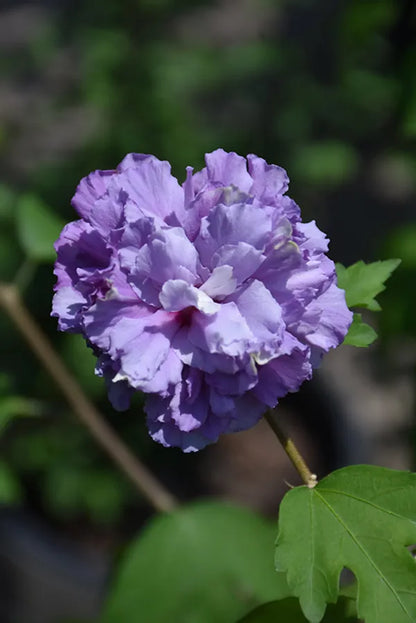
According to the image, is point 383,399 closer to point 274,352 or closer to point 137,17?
point 137,17

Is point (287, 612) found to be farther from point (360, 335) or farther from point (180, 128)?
point (180, 128)

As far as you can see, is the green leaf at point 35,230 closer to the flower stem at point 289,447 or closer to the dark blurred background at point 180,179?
the dark blurred background at point 180,179

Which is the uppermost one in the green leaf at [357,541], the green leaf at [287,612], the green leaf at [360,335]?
the green leaf at [360,335]

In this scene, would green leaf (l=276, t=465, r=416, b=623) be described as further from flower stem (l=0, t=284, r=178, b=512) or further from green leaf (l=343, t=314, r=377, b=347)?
flower stem (l=0, t=284, r=178, b=512)

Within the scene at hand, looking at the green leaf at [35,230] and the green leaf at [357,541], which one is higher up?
the green leaf at [35,230]

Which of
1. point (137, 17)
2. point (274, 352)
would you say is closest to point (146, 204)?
point (274, 352)

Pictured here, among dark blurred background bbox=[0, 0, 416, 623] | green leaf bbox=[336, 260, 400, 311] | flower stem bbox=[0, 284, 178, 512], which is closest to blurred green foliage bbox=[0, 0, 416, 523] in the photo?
dark blurred background bbox=[0, 0, 416, 623]

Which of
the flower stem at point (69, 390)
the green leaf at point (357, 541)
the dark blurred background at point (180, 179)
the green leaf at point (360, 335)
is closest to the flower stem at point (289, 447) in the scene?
the green leaf at point (357, 541)
